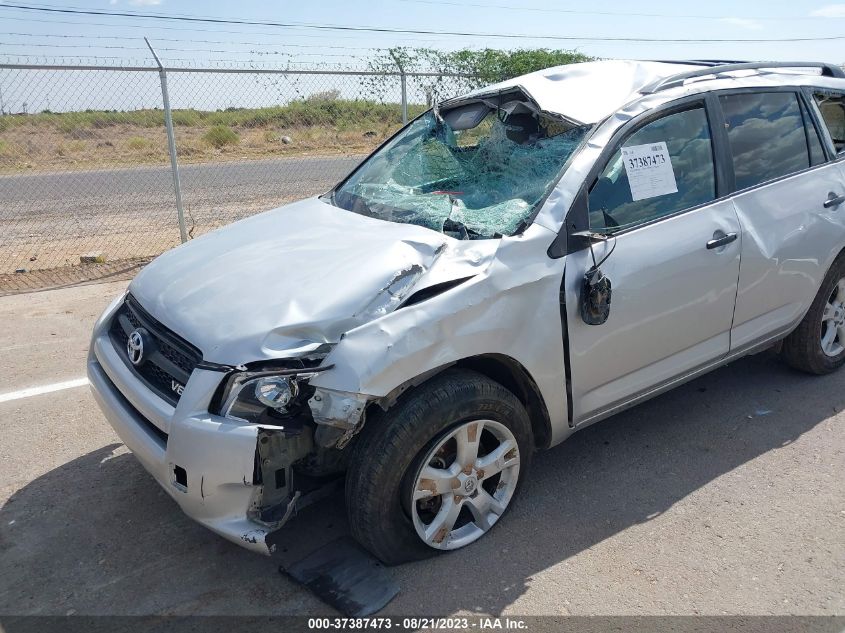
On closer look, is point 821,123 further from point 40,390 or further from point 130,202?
point 130,202

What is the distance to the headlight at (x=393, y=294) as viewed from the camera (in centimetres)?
278

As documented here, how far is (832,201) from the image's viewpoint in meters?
4.16

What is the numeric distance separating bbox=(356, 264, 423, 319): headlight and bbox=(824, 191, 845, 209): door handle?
8.66ft

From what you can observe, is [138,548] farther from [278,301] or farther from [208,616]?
[278,301]

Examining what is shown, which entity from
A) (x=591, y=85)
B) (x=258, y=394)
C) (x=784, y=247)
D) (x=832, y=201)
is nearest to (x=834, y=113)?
(x=832, y=201)

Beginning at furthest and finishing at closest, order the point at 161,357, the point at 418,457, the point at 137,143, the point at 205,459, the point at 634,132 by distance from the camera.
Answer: the point at 137,143, the point at 634,132, the point at 161,357, the point at 418,457, the point at 205,459

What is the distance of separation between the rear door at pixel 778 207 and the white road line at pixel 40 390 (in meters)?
4.08

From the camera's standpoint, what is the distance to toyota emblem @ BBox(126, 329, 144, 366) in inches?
119

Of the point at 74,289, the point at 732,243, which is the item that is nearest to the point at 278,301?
the point at 732,243

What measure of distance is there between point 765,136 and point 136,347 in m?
3.40

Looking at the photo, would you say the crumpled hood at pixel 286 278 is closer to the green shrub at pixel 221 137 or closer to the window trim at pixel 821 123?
the window trim at pixel 821 123

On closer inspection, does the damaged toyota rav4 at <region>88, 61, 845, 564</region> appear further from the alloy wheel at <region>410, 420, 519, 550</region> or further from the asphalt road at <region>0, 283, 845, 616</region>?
the asphalt road at <region>0, 283, 845, 616</region>

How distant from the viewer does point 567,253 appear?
313 cm

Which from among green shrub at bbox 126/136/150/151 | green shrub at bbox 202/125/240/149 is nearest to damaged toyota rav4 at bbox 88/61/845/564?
green shrub at bbox 202/125/240/149
